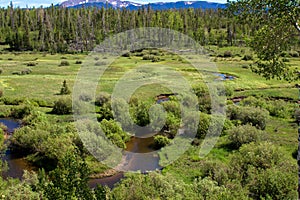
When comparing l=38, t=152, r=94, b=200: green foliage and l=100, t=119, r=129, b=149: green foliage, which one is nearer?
l=38, t=152, r=94, b=200: green foliage

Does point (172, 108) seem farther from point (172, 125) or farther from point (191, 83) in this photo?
point (191, 83)

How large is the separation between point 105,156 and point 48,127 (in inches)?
225

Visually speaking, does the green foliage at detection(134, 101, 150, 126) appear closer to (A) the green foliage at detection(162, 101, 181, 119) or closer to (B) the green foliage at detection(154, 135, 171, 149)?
(A) the green foliage at detection(162, 101, 181, 119)

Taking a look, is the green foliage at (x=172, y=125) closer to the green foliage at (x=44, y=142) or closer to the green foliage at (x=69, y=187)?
the green foliage at (x=44, y=142)

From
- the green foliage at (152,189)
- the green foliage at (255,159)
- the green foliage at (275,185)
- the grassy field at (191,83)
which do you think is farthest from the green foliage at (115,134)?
the green foliage at (275,185)

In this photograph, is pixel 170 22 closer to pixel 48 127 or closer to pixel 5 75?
pixel 5 75

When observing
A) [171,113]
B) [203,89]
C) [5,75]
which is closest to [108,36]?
[5,75]

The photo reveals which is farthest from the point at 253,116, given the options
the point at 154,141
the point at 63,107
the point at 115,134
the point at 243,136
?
the point at 63,107

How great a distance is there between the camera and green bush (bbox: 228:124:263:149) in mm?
24686

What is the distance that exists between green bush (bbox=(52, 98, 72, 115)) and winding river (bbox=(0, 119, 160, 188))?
968 centimetres

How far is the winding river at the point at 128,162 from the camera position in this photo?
21078mm

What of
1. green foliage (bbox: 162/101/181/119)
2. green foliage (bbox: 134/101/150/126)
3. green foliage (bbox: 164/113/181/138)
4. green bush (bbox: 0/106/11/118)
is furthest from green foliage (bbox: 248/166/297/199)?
green bush (bbox: 0/106/11/118)

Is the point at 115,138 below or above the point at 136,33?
below

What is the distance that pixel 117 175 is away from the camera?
21703 millimetres
